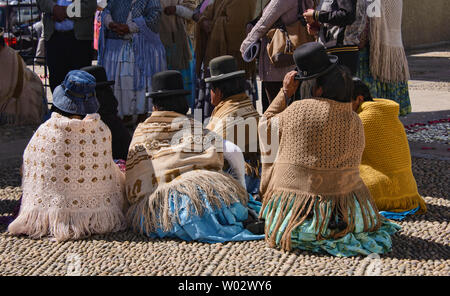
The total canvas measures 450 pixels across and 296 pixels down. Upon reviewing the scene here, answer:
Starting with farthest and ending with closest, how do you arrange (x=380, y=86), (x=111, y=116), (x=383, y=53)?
(x=380, y=86) < (x=383, y=53) < (x=111, y=116)

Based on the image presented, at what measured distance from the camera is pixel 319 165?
4.02 metres

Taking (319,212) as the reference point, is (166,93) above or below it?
above

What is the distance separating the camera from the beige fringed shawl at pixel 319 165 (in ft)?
13.0

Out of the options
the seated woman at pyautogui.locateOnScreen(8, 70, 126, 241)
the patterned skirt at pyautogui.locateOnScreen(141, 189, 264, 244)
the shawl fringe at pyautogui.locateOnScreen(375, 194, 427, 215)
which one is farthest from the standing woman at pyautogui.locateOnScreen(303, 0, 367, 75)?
the seated woman at pyautogui.locateOnScreen(8, 70, 126, 241)

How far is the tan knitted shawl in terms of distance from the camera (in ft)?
14.0

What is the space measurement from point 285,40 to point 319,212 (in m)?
2.47

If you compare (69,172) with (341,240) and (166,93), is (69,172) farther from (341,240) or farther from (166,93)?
(341,240)

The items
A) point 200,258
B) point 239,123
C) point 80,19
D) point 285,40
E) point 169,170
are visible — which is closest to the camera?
point 200,258

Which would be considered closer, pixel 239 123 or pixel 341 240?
pixel 341 240

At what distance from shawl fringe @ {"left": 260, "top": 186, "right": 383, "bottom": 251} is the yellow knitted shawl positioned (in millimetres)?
710

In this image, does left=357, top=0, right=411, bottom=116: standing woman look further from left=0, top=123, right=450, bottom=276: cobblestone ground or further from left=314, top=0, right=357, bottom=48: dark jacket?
left=0, top=123, right=450, bottom=276: cobblestone ground

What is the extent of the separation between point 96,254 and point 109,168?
66 centimetres

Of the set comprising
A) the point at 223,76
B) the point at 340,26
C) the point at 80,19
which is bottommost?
the point at 223,76

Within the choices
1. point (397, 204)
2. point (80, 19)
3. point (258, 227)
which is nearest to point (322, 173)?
point (258, 227)
